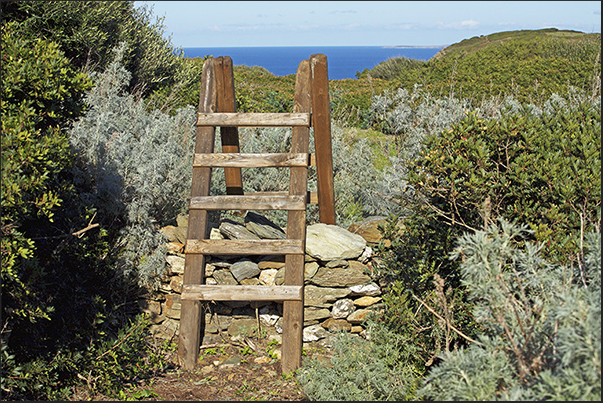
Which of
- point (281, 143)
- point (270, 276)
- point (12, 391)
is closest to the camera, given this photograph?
point (12, 391)

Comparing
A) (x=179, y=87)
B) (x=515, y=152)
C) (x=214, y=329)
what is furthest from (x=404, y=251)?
(x=179, y=87)

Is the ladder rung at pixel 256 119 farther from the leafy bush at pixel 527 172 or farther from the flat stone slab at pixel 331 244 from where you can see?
the leafy bush at pixel 527 172

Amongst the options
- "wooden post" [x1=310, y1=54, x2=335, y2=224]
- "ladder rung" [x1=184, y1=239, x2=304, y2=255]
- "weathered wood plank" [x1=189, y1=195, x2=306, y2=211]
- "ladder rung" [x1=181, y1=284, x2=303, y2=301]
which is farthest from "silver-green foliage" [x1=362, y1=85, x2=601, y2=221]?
"ladder rung" [x1=181, y1=284, x2=303, y2=301]

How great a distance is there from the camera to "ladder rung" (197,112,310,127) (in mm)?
4348

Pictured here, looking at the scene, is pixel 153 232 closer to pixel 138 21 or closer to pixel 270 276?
pixel 270 276

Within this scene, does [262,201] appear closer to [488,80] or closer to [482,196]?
[482,196]

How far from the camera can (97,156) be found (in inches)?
187

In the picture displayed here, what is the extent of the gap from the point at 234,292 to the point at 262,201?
0.76 metres

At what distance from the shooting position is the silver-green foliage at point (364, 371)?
3.51 meters

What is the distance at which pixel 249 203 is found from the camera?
13.5ft

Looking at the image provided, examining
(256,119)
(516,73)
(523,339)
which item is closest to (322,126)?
(256,119)

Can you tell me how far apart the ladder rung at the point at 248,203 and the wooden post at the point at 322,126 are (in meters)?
0.57

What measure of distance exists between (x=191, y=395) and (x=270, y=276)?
1234mm

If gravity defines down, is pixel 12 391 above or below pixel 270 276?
below
